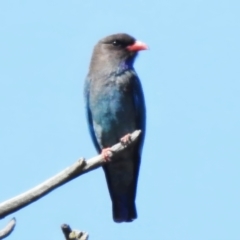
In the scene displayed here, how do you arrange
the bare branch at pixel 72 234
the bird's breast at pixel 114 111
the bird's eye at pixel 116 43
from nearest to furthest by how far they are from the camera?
A: the bare branch at pixel 72 234 < the bird's breast at pixel 114 111 < the bird's eye at pixel 116 43

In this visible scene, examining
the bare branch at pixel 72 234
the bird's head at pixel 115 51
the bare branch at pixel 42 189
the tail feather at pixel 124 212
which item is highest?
the bird's head at pixel 115 51

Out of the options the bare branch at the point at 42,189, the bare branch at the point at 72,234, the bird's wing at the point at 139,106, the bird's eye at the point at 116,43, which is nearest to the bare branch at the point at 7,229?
the bare branch at the point at 42,189

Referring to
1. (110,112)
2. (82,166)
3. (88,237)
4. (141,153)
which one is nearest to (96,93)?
(110,112)

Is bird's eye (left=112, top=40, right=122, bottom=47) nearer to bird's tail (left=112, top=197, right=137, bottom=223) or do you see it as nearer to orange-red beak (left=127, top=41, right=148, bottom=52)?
orange-red beak (left=127, top=41, right=148, bottom=52)

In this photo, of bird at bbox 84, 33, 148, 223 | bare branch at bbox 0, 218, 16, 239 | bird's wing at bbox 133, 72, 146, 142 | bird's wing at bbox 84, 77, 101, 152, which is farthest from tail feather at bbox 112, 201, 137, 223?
bare branch at bbox 0, 218, 16, 239

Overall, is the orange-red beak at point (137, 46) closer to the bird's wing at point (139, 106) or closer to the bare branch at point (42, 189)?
the bird's wing at point (139, 106)

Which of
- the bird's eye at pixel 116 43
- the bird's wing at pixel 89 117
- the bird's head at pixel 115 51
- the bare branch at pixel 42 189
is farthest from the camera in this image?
the bird's eye at pixel 116 43

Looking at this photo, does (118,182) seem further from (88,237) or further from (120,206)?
(88,237)

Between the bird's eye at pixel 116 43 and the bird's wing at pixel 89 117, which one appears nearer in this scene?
the bird's wing at pixel 89 117
